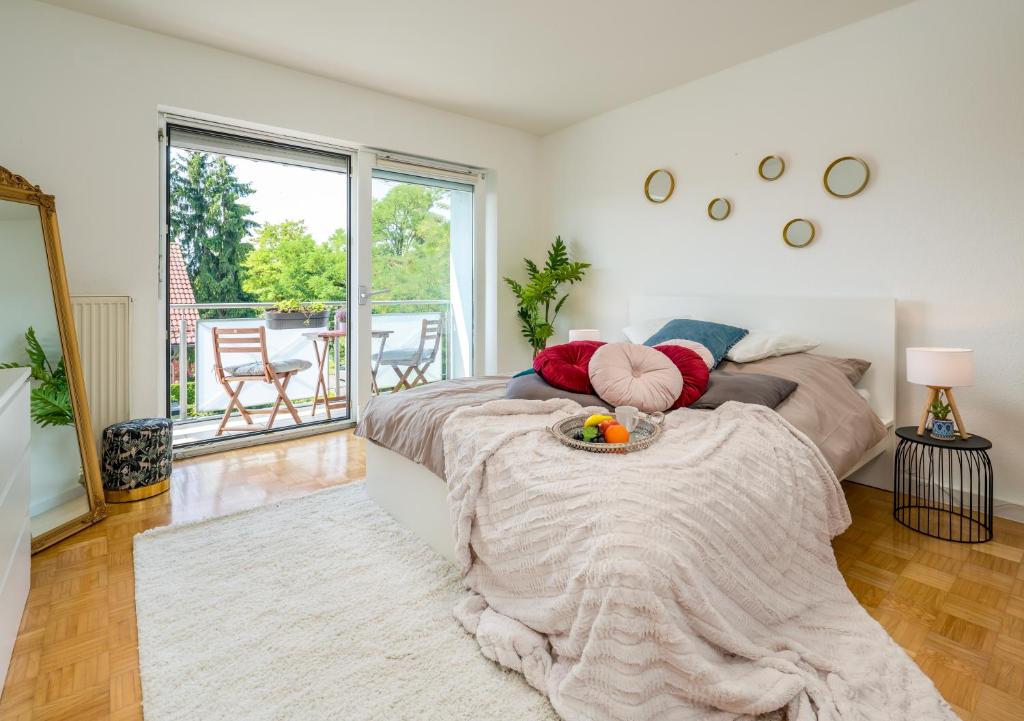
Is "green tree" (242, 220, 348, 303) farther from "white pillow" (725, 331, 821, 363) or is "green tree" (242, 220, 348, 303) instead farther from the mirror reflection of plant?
"white pillow" (725, 331, 821, 363)

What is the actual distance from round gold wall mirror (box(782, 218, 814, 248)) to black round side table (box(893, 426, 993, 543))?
1220mm

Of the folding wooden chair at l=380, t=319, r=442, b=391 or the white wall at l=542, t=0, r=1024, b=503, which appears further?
the folding wooden chair at l=380, t=319, r=442, b=391

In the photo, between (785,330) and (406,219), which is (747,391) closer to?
(785,330)

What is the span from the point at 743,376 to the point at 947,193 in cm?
149

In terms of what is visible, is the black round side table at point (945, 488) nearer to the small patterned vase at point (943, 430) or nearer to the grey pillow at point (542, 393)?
the small patterned vase at point (943, 430)

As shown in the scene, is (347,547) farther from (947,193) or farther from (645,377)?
(947,193)

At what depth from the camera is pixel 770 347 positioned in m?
2.97

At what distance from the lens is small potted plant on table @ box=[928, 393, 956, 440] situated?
2.41 metres

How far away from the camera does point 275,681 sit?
147cm

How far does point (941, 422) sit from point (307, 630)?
109 inches

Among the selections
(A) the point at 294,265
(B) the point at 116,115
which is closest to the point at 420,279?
(A) the point at 294,265

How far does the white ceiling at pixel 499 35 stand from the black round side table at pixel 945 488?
231 centimetres

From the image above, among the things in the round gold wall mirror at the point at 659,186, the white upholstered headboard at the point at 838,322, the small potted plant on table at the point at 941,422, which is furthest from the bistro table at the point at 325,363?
the small potted plant on table at the point at 941,422

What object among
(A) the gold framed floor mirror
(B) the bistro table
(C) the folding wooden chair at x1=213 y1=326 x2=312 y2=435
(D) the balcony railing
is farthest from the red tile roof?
(A) the gold framed floor mirror
